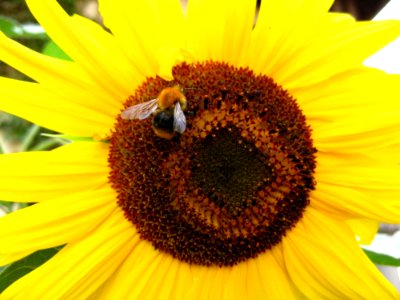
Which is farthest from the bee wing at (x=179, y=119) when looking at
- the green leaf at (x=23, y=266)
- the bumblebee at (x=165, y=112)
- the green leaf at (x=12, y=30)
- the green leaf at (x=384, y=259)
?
the green leaf at (x=12, y=30)

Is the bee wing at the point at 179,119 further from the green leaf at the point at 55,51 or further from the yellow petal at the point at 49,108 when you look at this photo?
the green leaf at the point at 55,51

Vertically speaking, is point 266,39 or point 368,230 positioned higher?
point 266,39

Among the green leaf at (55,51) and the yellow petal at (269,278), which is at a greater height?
the green leaf at (55,51)

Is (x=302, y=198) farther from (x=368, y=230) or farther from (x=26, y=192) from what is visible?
(x=26, y=192)

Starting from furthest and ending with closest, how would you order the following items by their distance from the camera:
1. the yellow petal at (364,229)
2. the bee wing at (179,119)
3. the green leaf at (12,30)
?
1. the green leaf at (12,30)
2. the yellow petal at (364,229)
3. the bee wing at (179,119)

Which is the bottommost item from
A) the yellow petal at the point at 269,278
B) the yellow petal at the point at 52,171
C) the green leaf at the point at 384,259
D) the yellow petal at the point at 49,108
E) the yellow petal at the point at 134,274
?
the green leaf at the point at 384,259

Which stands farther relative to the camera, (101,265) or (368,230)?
(368,230)

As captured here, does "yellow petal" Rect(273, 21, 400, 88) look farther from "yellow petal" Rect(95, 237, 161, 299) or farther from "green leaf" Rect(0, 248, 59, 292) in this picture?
"green leaf" Rect(0, 248, 59, 292)

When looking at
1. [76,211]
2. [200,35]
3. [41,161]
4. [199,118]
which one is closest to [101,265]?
[76,211]
